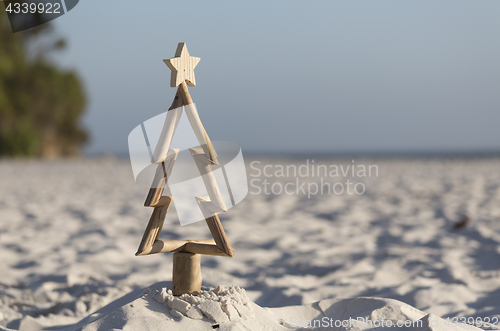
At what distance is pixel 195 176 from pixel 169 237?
2.48m

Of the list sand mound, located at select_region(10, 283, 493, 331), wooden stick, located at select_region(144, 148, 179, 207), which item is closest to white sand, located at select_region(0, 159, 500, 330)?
sand mound, located at select_region(10, 283, 493, 331)

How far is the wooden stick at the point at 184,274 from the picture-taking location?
64.1 inches

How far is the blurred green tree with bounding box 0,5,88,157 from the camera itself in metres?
19.8

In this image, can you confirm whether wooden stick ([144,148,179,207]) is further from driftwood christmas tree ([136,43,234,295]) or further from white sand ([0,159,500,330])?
white sand ([0,159,500,330])

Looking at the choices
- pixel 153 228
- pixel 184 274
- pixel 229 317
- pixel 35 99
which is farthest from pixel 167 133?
pixel 35 99

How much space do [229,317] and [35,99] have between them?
25.3 m

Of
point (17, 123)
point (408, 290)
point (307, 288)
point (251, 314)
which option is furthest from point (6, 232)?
point (17, 123)

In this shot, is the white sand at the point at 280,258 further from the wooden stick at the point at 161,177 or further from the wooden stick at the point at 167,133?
the wooden stick at the point at 167,133

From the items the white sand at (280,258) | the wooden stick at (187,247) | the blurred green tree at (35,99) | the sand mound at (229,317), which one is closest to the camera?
the sand mound at (229,317)

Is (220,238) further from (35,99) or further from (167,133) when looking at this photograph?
(35,99)

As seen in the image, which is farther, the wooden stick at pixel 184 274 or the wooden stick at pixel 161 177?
the wooden stick at pixel 184 274

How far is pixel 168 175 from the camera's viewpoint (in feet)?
4.99

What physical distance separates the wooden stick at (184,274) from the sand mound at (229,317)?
0.04 meters

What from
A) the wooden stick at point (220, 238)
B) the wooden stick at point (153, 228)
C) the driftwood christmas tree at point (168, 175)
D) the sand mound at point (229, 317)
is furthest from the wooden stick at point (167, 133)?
the sand mound at point (229, 317)
